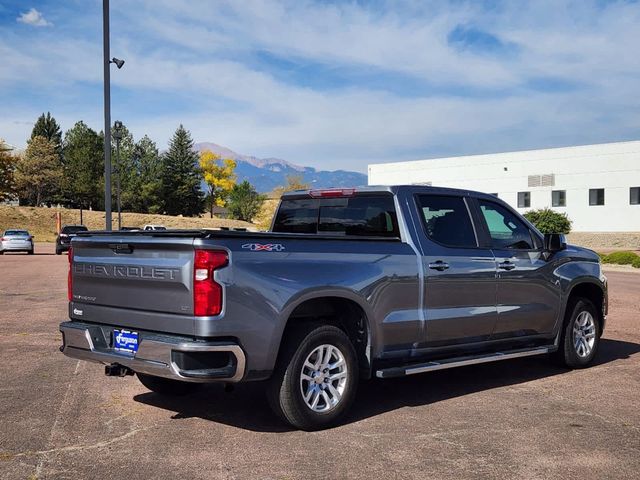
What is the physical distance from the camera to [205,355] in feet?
16.5

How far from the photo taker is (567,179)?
178ft

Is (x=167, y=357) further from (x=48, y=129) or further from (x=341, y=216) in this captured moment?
(x=48, y=129)

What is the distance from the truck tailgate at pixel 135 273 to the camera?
16.8 feet

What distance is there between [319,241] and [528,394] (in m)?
2.80

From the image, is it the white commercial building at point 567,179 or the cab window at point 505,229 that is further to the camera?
the white commercial building at point 567,179

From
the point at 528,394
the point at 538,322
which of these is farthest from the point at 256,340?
the point at 538,322

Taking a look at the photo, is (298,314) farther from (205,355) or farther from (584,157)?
(584,157)

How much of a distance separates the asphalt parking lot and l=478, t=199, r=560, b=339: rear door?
0.63 metres

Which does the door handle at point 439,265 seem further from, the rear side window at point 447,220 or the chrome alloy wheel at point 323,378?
the chrome alloy wheel at point 323,378

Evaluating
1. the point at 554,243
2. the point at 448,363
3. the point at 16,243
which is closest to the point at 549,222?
the point at 16,243

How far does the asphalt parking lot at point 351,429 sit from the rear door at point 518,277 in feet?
2.07

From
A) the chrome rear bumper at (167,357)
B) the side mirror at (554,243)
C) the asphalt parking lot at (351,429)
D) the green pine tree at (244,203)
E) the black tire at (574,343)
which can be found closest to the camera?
the asphalt parking lot at (351,429)

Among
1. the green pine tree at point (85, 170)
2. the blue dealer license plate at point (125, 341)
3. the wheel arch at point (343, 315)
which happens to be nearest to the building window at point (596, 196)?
the wheel arch at point (343, 315)

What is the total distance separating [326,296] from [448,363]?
149 centimetres
